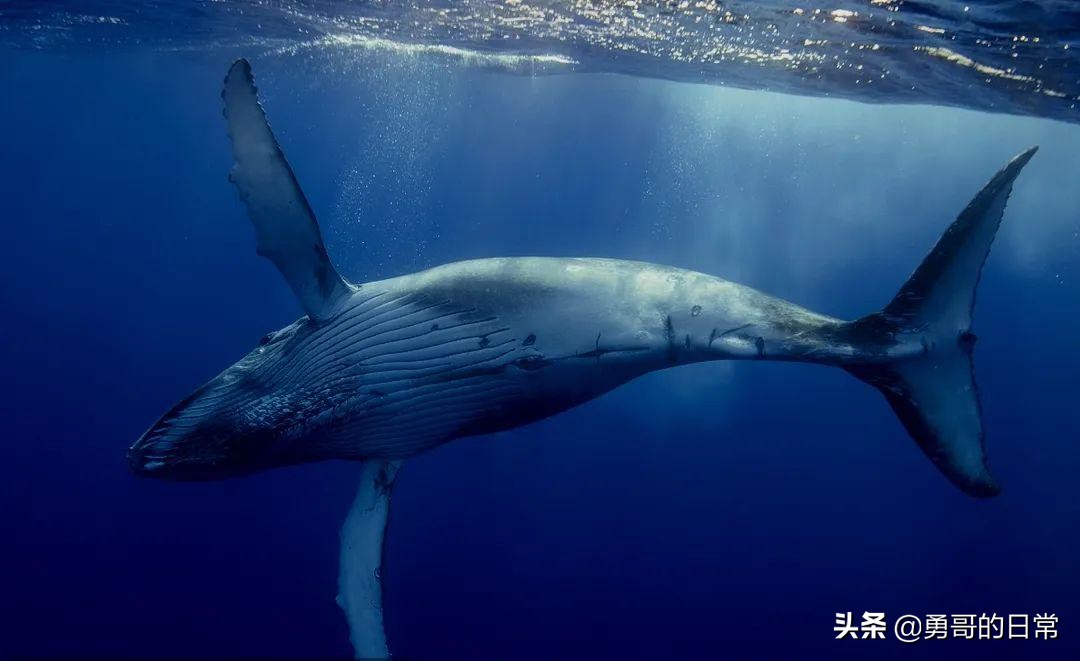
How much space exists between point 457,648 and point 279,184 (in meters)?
20.6

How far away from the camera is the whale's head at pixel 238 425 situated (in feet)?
17.6

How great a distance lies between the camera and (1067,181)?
138 ft

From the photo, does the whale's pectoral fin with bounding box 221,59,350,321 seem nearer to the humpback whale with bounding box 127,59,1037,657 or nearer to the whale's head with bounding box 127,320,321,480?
the humpback whale with bounding box 127,59,1037,657

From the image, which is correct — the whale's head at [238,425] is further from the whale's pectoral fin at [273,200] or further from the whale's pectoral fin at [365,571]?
the whale's pectoral fin at [365,571]

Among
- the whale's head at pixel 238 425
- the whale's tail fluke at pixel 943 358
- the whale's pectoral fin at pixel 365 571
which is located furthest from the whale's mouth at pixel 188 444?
the whale's tail fluke at pixel 943 358

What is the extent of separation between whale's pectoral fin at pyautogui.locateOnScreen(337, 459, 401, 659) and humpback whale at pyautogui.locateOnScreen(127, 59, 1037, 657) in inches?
23.0

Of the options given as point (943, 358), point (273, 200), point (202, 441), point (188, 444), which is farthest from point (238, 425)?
point (943, 358)

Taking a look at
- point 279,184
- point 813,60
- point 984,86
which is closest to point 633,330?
point 279,184

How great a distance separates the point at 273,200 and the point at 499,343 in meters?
1.96

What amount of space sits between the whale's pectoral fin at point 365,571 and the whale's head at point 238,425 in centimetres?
71

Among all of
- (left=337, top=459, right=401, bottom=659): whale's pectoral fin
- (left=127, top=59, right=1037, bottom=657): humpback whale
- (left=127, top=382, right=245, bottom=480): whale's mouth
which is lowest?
(left=337, top=459, right=401, bottom=659): whale's pectoral fin

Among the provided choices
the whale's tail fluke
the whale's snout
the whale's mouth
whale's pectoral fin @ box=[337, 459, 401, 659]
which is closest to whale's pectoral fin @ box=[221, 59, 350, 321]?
the whale's snout

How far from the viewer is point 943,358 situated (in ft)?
16.2

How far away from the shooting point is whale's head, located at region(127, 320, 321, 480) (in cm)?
537
